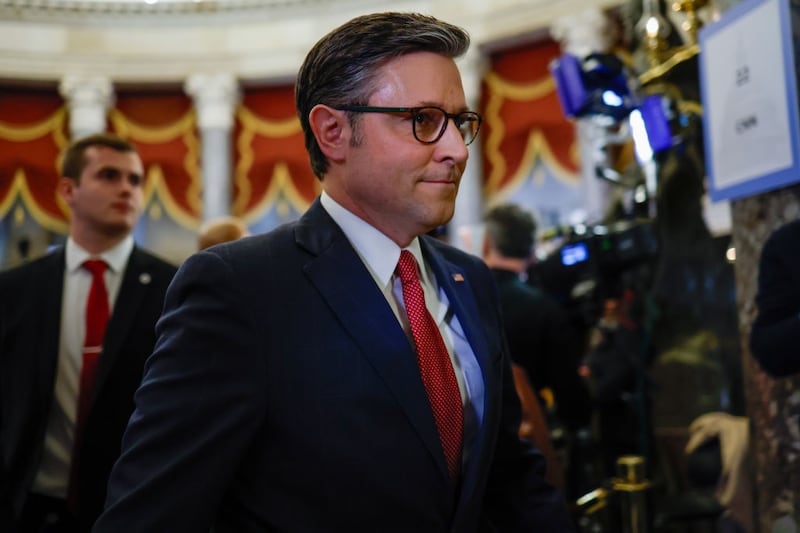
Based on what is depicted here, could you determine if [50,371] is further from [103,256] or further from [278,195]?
[278,195]

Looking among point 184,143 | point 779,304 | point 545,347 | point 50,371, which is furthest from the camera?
point 184,143

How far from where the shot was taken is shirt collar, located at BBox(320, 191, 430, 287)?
1.13 meters

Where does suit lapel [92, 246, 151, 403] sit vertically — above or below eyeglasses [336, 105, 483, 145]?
below

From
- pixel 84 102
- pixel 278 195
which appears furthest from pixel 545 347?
pixel 84 102

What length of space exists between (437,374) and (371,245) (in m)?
0.22

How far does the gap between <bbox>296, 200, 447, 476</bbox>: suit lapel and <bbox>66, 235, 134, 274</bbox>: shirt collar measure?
119 cm

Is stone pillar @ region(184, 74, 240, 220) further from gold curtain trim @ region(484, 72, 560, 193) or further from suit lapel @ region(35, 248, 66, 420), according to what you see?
suit lapel @ region(35, 248, 66, 420)

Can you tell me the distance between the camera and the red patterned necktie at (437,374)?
1.08 meters

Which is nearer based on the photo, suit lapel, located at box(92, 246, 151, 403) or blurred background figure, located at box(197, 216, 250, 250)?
suit lapel, located at box(92, 246, 151, 403)

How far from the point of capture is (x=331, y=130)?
3.72 feet

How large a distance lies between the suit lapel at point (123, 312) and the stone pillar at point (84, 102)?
9.57 metres

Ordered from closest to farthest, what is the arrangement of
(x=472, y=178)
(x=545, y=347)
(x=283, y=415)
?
(x=283, y=415) < (x=545, y=347) < (x=472, y=178)

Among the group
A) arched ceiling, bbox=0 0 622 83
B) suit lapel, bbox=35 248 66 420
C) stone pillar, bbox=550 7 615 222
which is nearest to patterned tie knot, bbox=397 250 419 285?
suit lapel, bbox=35 248 66 420

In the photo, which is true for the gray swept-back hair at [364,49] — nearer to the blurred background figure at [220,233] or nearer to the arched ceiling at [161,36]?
the blurred background figure at [220,233]
